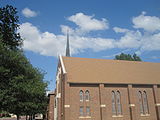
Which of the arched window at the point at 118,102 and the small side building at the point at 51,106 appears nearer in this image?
the arched window at the point at 118,102

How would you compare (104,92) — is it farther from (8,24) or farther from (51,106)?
(8,24)

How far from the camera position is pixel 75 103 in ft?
106

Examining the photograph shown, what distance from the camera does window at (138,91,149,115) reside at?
115 feet

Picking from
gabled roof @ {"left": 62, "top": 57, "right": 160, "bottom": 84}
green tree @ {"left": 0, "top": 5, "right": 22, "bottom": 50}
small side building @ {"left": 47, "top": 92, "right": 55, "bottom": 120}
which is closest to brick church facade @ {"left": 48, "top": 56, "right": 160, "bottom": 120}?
gabled roof @ {"left": 62, "top": 57, "right": 160, "bottom": 84}

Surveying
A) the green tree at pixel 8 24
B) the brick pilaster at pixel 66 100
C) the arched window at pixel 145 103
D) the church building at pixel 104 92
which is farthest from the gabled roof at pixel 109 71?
the green tree at pixel 8 24

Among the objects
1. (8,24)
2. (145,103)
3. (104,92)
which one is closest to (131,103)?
(145,103)

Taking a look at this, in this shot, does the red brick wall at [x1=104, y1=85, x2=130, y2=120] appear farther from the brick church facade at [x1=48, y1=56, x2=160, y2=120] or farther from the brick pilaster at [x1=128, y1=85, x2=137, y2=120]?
the brick pilaster at [x1=128, y1=85, x2=137, y2=120]

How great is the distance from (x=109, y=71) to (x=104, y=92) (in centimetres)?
559

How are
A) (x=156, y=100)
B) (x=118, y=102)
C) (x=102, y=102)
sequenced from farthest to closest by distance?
(x=156, y=100), (x=118, y=102), (x=102, y=102)

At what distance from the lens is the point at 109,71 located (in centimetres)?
3759

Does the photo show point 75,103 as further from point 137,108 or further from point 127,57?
point 127,57

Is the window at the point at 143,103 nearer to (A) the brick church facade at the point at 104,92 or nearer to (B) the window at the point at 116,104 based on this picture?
(A) the brick church facade at the point at 104,92

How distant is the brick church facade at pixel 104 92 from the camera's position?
32188 millimetres

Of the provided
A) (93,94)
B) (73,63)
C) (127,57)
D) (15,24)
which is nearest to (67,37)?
(127,57)
